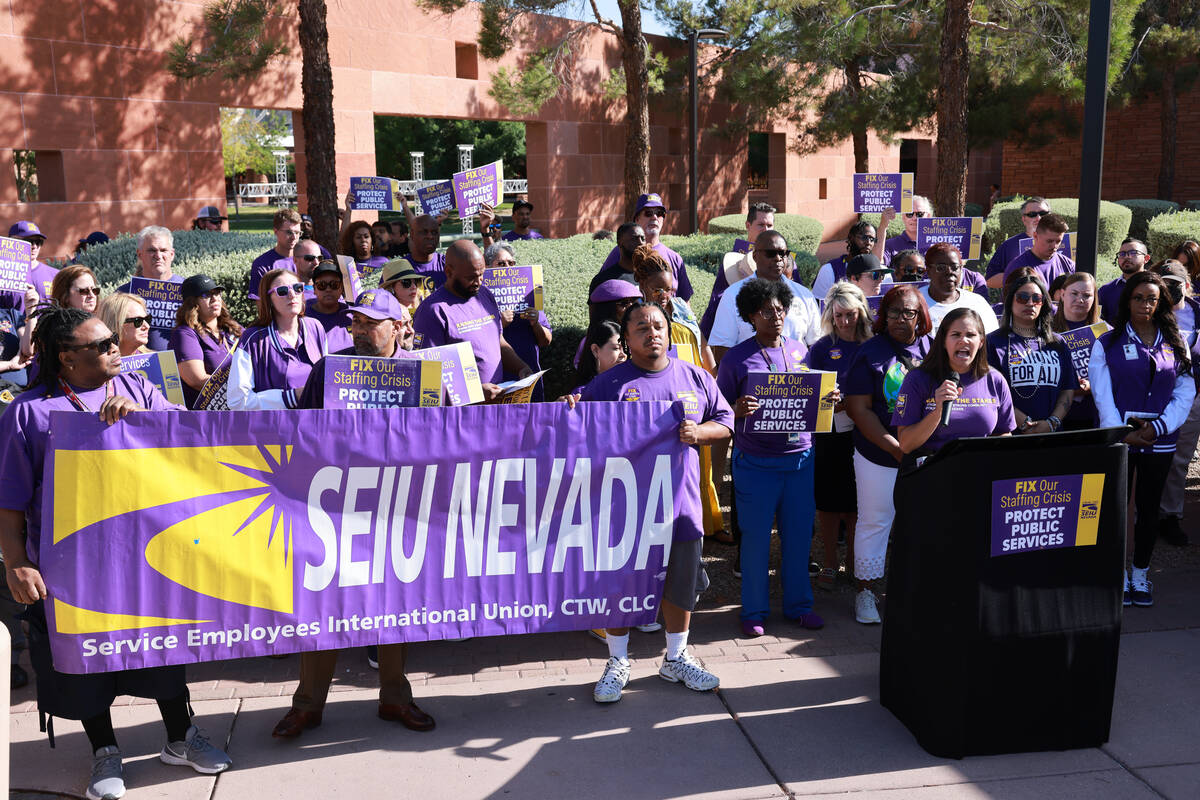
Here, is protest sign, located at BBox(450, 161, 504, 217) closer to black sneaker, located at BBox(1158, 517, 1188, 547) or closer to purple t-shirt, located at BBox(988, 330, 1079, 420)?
purple t-shirt, located at BBox(988, 330, 1079, 420)

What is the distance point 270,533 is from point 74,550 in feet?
2.60

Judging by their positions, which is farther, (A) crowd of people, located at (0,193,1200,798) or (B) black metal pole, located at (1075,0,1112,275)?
(B) black metal pole, located at (1075,0,1112,275)

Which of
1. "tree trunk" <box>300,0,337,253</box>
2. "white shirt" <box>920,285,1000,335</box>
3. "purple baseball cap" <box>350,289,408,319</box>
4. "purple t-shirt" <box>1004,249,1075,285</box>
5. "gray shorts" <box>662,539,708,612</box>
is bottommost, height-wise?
"gray shorts" <box>662,539,708,612</box>

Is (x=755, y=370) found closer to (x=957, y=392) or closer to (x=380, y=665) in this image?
(x=957, y=392)

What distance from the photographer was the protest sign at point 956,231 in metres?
10.2

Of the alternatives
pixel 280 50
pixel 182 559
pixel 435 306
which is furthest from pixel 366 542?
pixel 280 50

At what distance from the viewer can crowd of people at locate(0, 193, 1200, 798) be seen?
4.59m

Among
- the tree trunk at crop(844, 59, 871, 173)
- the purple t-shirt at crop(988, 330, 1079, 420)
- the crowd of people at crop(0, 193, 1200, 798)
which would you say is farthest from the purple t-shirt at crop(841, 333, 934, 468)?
the tree trunk at crop(844, 59, 871, 173)

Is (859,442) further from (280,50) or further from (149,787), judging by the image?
(280,50)

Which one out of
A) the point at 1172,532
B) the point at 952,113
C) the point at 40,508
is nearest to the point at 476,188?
the point at 40,508

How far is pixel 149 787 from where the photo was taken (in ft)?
15.1

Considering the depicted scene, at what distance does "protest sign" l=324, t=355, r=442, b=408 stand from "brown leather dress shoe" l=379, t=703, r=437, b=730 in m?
1.44

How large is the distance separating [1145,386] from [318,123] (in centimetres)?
1122

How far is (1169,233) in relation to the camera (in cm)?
1450
